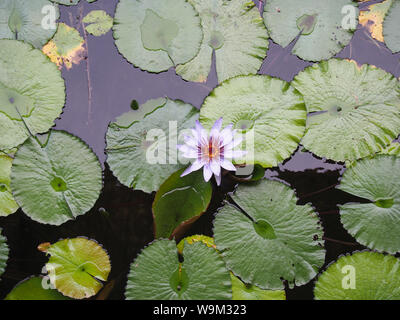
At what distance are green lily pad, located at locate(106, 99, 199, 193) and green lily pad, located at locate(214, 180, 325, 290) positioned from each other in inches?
16.4

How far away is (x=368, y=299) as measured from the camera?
164 centimetres

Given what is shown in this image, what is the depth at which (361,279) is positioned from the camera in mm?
1657

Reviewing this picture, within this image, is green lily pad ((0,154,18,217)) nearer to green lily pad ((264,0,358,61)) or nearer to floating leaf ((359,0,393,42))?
green lily pad ((264,0,358,61))

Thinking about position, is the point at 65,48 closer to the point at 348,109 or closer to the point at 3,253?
the point at 3,253

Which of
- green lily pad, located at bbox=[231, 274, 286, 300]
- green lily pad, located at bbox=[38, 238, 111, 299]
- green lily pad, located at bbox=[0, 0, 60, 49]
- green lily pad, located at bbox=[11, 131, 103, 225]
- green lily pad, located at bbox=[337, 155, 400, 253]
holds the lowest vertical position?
green lily pad, located at bbox=[231, 274, 286, 300]

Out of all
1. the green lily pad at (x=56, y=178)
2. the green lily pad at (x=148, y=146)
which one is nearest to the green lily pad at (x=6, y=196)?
the green lily pad at (x=56, y=178)

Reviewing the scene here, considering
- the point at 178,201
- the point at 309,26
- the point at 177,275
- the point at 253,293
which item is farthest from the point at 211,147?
the point at 309,26

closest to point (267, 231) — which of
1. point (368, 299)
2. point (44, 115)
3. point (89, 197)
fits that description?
point (368, 299)

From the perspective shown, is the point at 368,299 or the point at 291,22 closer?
the point at 368,299

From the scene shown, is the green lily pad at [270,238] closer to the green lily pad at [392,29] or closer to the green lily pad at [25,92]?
the green lily pad at [25,92]

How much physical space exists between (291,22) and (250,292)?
1692mm

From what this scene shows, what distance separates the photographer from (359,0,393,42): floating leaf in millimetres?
2271

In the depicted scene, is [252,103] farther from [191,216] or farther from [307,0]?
[307,0]

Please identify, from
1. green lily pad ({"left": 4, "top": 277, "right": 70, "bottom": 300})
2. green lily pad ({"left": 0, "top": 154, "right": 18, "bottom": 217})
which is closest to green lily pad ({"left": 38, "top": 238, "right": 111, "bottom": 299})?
green lily pad ({"left": 4, "top": 277, "right": 70, "bottom": 300})
